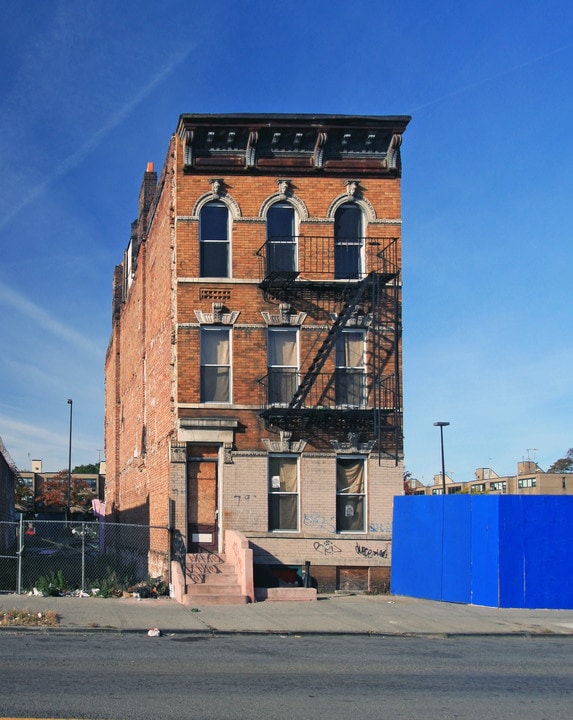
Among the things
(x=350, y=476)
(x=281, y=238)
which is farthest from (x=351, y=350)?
(x=281, y=238)

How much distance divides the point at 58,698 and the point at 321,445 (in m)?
13.8

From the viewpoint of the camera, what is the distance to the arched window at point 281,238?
2322 cm

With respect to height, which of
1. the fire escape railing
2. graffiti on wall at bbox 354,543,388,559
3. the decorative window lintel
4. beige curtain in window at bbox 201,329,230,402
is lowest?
graffiti on wall at bbox 354,543,388,559

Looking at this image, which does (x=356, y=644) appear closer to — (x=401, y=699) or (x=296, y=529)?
(x=401, y=699)

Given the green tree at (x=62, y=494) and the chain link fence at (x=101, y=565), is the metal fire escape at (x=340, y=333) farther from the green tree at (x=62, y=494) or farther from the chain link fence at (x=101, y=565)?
the green tree at (x=62, y=494)

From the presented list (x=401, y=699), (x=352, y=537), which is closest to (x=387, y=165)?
(x=352, y=537)

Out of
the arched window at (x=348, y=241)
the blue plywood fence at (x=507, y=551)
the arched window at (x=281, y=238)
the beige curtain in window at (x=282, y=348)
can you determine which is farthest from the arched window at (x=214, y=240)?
the blue plywood fence at (x=507, y=551)

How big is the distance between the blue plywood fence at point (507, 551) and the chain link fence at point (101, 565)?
262 inches

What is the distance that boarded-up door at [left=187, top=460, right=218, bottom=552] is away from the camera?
73.5 ft

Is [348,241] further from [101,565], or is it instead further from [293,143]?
[101,565]

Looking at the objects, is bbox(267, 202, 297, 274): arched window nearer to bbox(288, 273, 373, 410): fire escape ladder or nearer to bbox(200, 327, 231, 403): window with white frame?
bbox(288, 273, 373, 410): fire escape ladder

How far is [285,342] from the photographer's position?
23.1m

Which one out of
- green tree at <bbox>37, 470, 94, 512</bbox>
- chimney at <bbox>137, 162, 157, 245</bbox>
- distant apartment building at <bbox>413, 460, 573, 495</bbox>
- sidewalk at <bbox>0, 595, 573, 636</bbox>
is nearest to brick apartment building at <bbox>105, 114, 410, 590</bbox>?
sidewalk at <bbox>0, 595, 573, 636</bbox>

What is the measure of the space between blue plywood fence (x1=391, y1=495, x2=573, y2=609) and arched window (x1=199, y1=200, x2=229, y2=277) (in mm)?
8092
